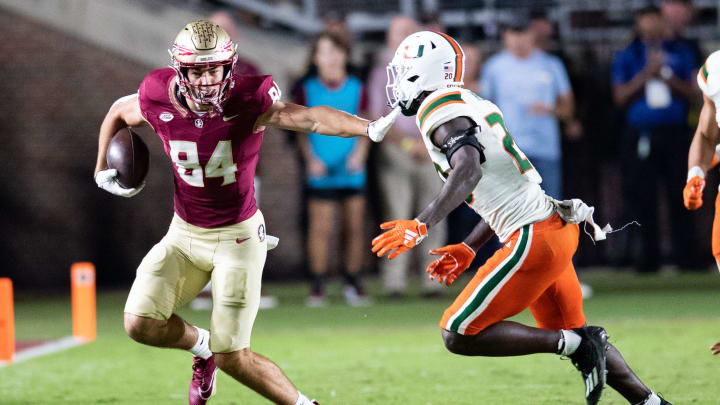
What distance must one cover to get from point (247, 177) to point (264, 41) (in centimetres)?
656

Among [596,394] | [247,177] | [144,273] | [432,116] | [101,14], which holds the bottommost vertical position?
Answer: [596,394]

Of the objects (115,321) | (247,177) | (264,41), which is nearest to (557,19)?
(264,41)

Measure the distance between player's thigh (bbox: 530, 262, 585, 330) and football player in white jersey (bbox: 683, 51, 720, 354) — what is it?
71cm

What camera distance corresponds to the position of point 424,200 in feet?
28.8

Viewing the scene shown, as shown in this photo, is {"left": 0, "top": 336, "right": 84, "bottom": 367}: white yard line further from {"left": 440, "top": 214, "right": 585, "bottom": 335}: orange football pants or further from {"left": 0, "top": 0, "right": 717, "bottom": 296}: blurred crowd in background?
{"left": 440, "top": 214, "right": 585, "bottom": 335}: orange football pants

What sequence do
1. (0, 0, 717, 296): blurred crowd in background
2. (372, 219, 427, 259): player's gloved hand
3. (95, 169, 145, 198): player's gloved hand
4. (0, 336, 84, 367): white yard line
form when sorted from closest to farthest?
1. (372, 219, 427, 259): player's gloved hand
2. (95, 169, 145, 198): player's gloved hand
3. (0, 336, 84, 367): white yard line
4. (0, 0, 717, 296): blurred crowd in background

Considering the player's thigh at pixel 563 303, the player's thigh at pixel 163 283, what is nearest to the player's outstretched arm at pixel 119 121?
the player's thigh at pixel 163 283

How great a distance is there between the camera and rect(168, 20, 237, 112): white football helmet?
4.33m

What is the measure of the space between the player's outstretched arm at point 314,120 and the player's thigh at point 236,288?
44 centimetres

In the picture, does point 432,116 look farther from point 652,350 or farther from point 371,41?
point 371,41

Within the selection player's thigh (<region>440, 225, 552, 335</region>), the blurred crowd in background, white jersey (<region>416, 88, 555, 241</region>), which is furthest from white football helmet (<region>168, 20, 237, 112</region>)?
the blurred crowd in background

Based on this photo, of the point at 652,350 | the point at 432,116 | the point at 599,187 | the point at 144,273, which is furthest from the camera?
the point at 599,187

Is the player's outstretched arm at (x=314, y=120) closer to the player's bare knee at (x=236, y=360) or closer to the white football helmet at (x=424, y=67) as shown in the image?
the white football helmet at (x=424, y=67)

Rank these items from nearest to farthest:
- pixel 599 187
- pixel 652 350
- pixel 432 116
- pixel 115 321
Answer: pixel 432 116
pixel 652 350
pixel 115 321
pixel 599 187
